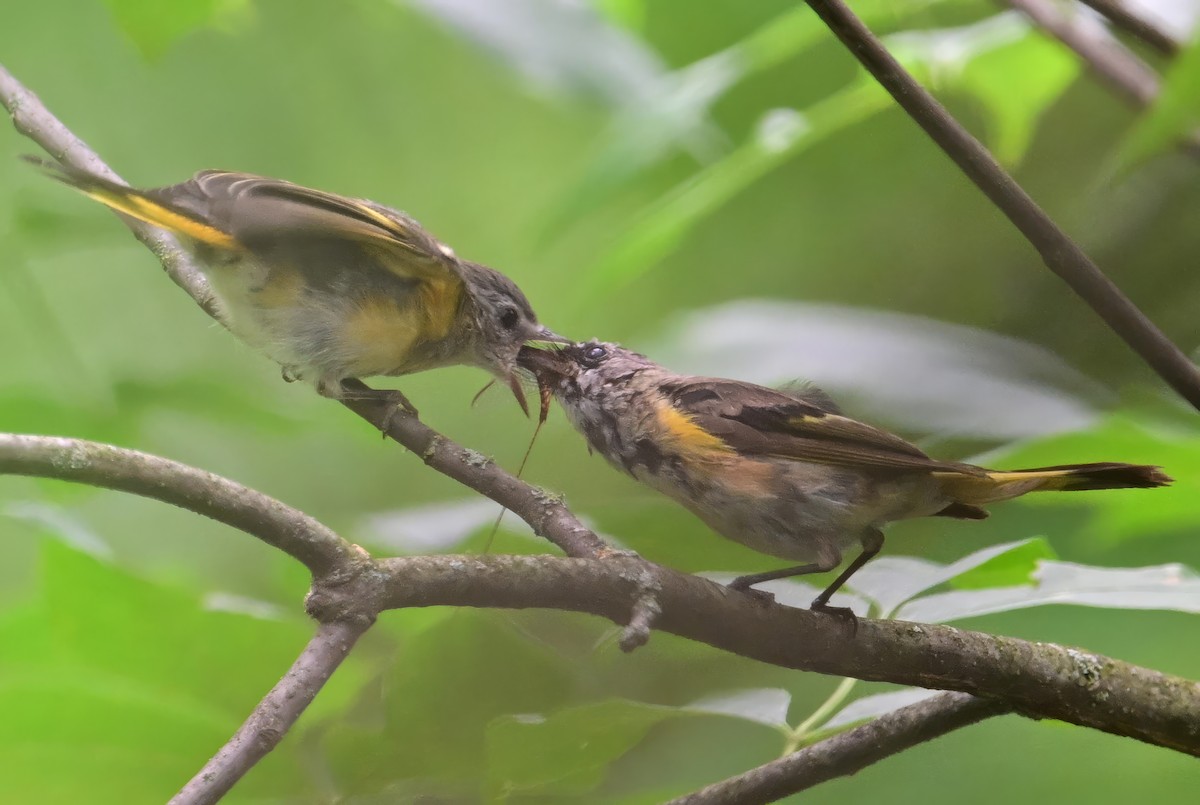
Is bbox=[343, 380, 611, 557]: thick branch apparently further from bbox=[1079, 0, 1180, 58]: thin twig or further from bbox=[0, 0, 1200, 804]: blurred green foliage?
bbox=[1079, 0, 1180, 58]: thin twig

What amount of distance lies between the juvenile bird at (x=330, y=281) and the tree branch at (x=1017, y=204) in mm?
365

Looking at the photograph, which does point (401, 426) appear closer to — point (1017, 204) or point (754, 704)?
point (754, 704)

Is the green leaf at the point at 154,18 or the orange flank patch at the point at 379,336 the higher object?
the green leaf at the point at 154,18

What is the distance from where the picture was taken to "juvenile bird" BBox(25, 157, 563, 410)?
68 centimetres

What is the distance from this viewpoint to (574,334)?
1047 millimetres

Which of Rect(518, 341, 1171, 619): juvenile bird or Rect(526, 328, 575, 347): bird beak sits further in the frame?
Rect(526, 328, 575, 347): bird beak

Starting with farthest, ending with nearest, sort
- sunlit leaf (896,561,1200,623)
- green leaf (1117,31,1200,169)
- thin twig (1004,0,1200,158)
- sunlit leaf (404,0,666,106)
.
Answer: sunlit leaf (404,0,666,106)
thin twig (1004,0,1200,158)
sunlit leaf (896,561,1200,623)
green leaf (1117,31,1200,169)

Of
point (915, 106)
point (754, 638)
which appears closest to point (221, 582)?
point (754, 638)

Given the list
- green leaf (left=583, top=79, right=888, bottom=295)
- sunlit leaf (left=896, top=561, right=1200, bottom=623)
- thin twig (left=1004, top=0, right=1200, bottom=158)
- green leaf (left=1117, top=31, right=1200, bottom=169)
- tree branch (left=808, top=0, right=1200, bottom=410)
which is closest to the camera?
green leaf (left=1117, top=31, right=1200, bottom=169)

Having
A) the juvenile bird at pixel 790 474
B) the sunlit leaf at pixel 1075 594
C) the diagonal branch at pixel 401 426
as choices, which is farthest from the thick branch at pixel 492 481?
the sunlit leaf at pixel 1075 594

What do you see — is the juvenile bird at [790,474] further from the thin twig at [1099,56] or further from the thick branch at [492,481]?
the thin twig at [1099,56]

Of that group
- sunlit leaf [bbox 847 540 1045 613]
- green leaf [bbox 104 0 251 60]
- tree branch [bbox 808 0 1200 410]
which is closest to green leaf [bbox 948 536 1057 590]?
sunlit leaf [bbox 847 540 1045 613]

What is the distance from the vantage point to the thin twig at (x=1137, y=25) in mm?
613

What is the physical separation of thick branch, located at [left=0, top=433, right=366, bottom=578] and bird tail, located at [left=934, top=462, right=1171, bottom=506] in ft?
1.30
